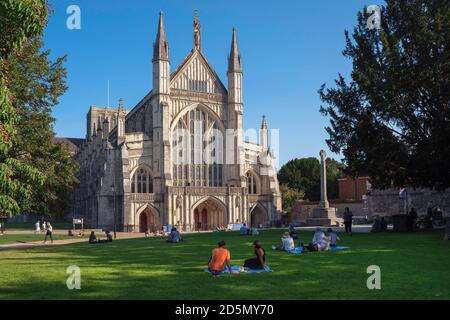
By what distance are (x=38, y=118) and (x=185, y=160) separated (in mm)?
36981

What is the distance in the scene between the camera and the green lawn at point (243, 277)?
11.1 m

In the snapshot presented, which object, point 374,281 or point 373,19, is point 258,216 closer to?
point 373,19

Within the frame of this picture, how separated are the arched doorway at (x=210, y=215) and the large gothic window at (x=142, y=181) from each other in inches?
254

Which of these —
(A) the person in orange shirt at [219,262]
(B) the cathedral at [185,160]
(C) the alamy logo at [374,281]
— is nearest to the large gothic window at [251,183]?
(B) the cathedral at [185,160]

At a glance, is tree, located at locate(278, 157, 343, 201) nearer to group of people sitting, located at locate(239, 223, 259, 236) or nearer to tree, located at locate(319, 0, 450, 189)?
group of people sitting, located at locate(239, 223, 259, 236)

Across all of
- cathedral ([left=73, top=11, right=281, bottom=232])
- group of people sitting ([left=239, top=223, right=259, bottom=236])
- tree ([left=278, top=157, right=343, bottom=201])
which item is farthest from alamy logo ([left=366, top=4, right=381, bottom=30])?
tree ([left=278, top=157, right=343, bottom=201])

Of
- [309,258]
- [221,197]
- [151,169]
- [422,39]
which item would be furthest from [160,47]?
[309,258]

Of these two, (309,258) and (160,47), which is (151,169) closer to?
(160,47)

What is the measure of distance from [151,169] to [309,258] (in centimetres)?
4419

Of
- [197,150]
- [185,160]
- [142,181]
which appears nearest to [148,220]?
[142,181]

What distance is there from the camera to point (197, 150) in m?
→ 64.2

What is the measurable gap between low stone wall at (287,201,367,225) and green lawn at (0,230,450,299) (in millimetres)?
45625

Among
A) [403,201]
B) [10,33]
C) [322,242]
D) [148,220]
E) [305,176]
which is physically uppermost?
[10,33]

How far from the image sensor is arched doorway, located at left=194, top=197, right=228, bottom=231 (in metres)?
62.4
